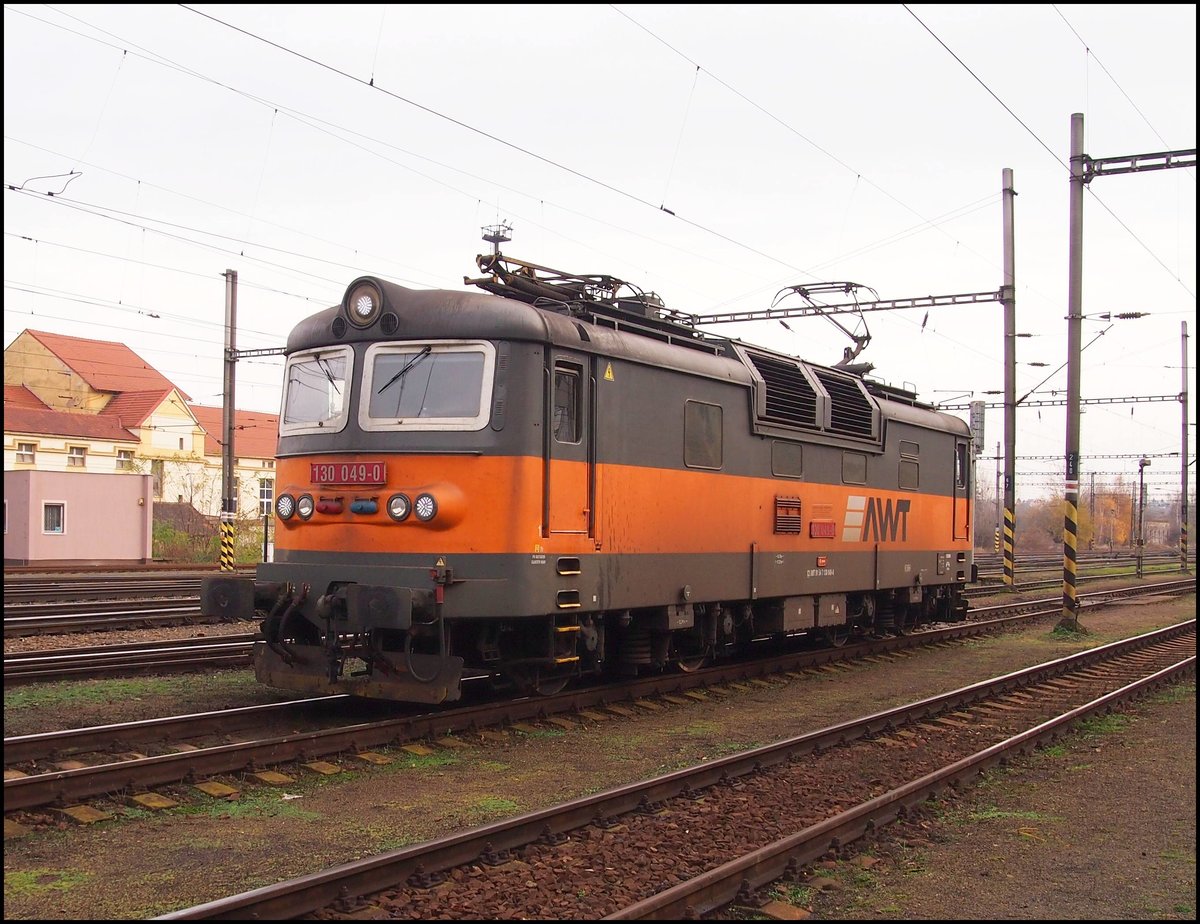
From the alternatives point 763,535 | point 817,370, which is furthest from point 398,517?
point 817,370

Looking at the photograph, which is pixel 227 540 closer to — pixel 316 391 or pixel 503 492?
pixel 316 391

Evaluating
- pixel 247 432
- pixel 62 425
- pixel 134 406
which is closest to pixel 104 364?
pixel 134 406

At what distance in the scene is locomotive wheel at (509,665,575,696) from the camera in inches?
428

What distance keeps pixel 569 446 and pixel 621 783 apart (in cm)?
327

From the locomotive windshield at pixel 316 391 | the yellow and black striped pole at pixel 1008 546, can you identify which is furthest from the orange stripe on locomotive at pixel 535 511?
the yellow and black striped pole at pixel 1008 546

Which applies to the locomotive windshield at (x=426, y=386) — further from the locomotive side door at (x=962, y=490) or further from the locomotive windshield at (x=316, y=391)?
the locomotive side door at (x=962, y=490)

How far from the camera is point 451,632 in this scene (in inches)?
396

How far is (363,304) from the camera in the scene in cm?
1046

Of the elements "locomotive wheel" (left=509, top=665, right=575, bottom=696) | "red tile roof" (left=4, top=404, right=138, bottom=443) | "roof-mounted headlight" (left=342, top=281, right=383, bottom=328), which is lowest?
"locomotive wheel" (left=509, top=665, right=575, bottom=696)

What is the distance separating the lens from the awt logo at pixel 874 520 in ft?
51.6

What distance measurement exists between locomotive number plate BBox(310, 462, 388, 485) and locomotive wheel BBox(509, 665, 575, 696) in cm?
227

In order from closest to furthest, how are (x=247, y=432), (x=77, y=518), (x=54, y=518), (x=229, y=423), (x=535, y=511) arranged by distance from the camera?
(x=535, y=511), (x=229, y=423), (x=54, y=518), (x=77, y=518), (x=247, y=432)

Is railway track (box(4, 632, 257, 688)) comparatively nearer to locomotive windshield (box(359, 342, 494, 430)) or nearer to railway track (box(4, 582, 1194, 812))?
railway track (box(4, 582, 1194, 812))

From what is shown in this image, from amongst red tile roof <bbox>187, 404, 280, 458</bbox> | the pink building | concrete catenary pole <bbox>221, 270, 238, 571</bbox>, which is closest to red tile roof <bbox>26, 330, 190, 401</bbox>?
red tile roof <bbox>187, 404, 280, 458</bbox>
